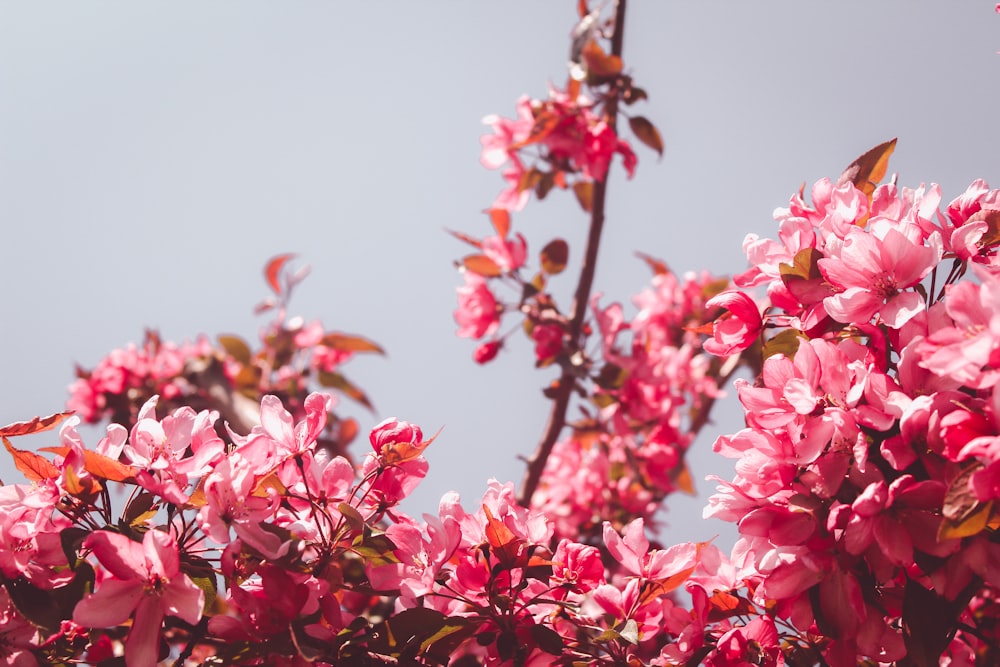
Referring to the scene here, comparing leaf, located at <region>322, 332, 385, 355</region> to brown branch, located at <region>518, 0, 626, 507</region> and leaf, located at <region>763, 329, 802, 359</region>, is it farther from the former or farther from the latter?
leaf, located at <region>763, 329, 802, 359</region>

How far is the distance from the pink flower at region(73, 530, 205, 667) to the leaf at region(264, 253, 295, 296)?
85.3 inches

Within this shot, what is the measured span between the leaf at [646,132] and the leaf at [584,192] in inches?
7.6

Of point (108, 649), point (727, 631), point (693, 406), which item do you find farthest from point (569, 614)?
point (693, 406)

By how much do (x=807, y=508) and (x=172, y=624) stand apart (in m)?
0.72

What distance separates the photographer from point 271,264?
287cm

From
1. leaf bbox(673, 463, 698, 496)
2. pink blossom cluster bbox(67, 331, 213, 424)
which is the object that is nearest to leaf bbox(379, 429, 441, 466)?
leaf bbox(673, 463, 698, 496)

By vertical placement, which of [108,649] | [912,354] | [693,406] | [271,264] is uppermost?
[271,264]

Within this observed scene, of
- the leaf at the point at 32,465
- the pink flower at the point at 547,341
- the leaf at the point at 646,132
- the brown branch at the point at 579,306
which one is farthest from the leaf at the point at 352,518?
the leaf at the point at 646,132

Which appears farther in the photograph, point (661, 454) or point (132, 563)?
point (661, 454)

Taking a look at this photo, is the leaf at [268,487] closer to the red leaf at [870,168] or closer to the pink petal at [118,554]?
the pink petal at [118,554]

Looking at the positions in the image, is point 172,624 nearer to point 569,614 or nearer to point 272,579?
point 272,579

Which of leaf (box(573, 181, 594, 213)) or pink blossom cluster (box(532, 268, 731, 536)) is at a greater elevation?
leaf (box(573, 181, 594, 213))

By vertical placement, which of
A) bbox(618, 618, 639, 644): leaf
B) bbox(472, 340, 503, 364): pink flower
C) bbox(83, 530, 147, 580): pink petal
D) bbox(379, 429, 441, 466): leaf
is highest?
bbox(472, 340, 503, 364): pink flower

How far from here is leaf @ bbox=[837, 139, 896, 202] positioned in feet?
3.34
